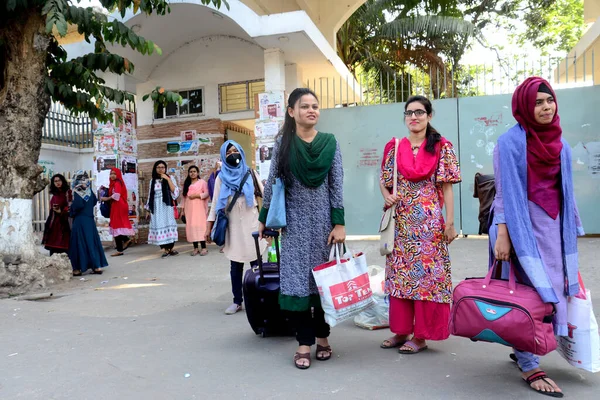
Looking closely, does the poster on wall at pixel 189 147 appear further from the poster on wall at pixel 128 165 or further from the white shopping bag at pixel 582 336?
the white shopping bag at pixel 582 336

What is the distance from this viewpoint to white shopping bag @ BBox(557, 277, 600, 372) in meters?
2.40

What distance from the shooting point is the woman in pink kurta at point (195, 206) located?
8.25 metres

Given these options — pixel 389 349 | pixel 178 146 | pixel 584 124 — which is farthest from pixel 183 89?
pixel 389 349

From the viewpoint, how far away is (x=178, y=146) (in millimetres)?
10141

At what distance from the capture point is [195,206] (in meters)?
8.32

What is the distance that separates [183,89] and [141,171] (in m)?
2.03

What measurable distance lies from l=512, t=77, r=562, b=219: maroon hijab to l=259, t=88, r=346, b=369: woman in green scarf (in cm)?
112

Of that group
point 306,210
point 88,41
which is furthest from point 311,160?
point 88,41

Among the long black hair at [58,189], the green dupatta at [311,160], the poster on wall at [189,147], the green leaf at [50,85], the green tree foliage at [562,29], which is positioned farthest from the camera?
the green tree foliage at [562,29]

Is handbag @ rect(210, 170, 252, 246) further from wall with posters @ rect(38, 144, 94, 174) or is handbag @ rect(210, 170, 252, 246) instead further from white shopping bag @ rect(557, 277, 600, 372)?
wall with posters @ rect(38, 144, 94, 174)

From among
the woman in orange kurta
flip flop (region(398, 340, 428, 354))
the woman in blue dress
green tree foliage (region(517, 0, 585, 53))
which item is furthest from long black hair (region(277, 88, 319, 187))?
green tree foliage (region(517, 0, 585, 53))

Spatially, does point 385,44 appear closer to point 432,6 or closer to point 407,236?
point 432,6

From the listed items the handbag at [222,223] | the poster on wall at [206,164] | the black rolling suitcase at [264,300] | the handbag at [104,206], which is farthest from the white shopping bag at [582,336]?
the poster on wall at [206,164]

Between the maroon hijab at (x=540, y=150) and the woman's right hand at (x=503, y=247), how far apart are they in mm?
248
